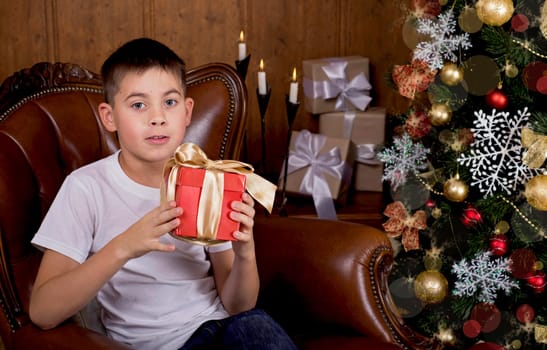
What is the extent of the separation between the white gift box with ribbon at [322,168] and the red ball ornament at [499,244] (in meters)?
0.98

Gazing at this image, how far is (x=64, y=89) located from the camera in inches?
73.9

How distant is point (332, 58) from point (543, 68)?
1493mm

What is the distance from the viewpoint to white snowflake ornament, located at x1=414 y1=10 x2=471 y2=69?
7.49ft

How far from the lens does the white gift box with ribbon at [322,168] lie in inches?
124

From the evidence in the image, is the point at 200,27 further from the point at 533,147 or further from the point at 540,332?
the point at 540,332

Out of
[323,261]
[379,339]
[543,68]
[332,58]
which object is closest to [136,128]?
[323,261]

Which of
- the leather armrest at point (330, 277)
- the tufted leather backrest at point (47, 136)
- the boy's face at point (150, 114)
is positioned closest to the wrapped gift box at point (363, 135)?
the tufted leather backrest at point (47, 136)

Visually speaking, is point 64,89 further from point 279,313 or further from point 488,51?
point 488,51

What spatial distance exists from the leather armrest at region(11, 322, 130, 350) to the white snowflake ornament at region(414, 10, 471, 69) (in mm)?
1451

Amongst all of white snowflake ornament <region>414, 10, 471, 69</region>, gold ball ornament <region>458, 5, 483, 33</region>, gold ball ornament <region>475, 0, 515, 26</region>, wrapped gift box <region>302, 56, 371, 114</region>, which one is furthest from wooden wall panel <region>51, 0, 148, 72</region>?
gold ball ornament <region>475, 0, 515, 26</region>

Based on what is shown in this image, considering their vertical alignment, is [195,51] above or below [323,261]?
above

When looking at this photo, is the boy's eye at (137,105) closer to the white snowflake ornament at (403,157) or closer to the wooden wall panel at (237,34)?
the white snowflake ornament at (403,157)

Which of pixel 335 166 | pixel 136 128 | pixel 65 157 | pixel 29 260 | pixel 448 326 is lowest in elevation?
pixel 448 326

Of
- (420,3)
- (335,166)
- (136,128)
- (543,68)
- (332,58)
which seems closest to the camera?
(136,128)
